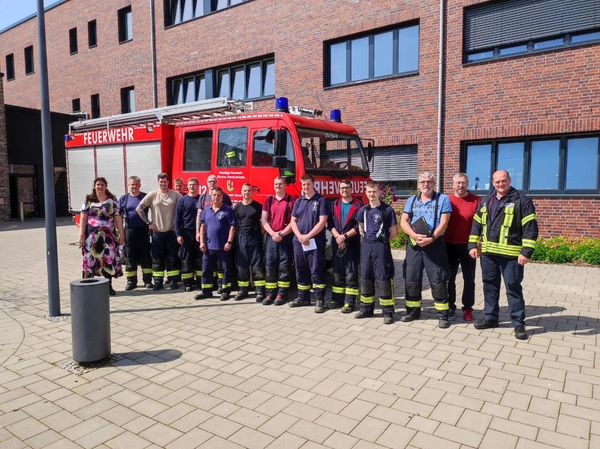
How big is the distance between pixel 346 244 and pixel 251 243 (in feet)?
4.60

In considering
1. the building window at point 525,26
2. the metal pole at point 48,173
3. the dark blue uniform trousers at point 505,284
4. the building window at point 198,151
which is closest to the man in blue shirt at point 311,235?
the dark blue uniform trousers at point 505,284

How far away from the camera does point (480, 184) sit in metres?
12.0

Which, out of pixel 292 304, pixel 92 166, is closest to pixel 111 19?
pixel 92 166

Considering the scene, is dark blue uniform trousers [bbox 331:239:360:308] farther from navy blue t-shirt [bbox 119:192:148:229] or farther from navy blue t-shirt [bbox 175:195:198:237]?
navy blue t-shirt [bbox 119:192:148:229]

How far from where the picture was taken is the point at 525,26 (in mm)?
11016

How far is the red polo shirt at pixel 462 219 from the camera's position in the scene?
18.3 feet

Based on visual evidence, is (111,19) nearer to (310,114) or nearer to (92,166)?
(92,166)

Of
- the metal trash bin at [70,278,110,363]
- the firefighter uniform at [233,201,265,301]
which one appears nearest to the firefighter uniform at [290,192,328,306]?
the firefighter uniform at [233,201,265,301]

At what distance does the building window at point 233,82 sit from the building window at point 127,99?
3117 mm

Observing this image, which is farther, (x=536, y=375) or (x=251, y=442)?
(x=536, y=375)

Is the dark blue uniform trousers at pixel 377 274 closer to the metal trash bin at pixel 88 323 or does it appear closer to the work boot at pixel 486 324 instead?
the work boot at pixel 486 324

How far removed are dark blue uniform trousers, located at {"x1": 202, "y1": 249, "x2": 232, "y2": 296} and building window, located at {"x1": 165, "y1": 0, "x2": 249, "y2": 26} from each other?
12584 mm

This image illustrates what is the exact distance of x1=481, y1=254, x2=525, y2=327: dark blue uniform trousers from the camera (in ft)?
16.4

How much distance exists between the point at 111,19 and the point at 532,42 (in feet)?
60.4
